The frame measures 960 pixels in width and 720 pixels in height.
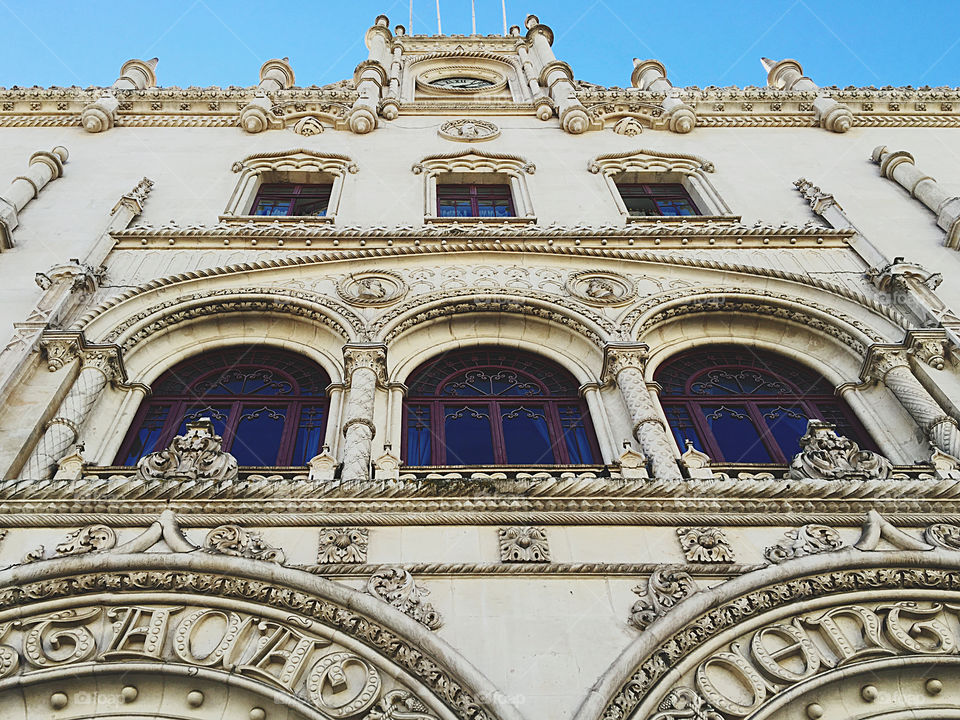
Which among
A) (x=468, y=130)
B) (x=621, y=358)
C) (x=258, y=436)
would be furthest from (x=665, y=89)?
(x=258, y=436)

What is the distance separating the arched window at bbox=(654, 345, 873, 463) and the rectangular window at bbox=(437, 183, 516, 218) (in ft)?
16.3

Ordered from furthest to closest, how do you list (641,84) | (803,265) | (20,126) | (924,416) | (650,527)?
(641,84), (20,126), (803,265), (924,416), (650,527)

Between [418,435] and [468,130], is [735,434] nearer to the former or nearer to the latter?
[418,435]

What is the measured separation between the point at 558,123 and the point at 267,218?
23.0ft

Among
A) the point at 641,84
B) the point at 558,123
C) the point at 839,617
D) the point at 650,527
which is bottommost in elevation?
the point at 839,617

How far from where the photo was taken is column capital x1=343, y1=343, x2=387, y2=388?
10.6 meters

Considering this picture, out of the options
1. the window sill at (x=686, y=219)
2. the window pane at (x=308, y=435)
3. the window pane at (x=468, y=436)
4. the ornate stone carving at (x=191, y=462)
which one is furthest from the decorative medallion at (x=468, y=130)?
the ornate stone carving at (x=191, y=462)

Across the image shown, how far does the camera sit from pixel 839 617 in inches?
288

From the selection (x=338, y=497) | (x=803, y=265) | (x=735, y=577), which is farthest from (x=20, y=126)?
(x=735, y=577)

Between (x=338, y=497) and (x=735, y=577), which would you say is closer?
(x=735, y=577)

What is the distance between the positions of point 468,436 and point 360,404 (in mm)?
1357

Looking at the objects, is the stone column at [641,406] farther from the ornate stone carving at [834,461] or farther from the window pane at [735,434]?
the ornate stone carving at [834,461]

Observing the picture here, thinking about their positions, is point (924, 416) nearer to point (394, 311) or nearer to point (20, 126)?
point (394, 311)

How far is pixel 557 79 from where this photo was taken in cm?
2052
